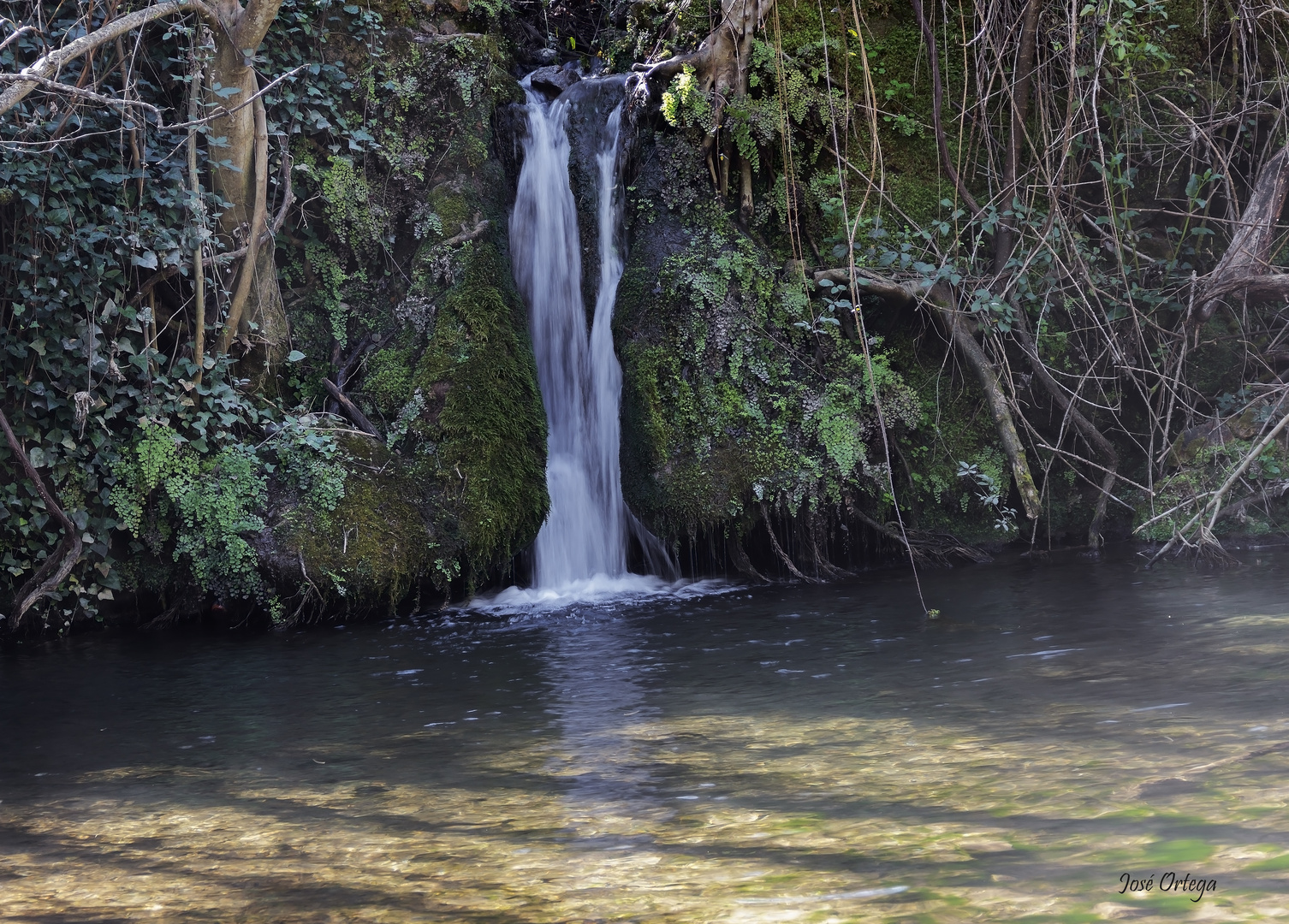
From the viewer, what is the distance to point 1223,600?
576cm

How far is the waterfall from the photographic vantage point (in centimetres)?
787

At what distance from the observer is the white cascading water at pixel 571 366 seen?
7836 millimetres

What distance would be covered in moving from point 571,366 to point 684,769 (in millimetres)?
4973

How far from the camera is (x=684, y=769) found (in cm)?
375

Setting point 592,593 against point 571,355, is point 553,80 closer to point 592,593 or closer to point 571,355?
point 571,355

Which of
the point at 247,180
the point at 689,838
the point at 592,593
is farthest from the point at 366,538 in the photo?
the point at 689,838

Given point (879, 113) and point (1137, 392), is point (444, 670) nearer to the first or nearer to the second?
point (879, 113)

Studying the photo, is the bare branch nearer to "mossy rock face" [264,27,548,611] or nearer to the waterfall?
"mossy rock face" [264,27,548,611]

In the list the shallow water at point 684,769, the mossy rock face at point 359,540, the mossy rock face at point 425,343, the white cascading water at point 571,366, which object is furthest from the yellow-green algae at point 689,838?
the white cascading water at point 571,366

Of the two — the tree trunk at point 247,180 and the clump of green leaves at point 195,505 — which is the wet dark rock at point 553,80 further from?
the clump of green leaves at point 195,505

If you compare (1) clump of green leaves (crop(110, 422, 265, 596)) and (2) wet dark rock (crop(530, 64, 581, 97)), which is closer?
(1) clump of green leaves (crop(110, 422, 265, 596))

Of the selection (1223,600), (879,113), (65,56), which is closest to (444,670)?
(65,56)

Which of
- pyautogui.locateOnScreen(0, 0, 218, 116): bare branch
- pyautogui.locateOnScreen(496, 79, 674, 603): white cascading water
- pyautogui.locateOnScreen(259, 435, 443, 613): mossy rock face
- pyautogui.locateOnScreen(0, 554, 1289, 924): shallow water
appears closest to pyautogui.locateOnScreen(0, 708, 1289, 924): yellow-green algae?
pyautogui.locateOnScreen(0, 554, 1289, 924): shallow water

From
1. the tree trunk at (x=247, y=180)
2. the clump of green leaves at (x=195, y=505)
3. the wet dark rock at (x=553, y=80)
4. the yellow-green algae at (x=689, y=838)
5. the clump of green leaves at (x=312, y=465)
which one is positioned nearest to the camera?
the yellow-green algae at (x=689, y=838)
